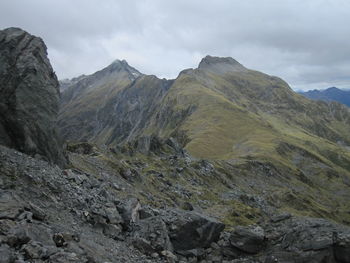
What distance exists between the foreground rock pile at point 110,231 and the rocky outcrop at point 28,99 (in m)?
2.45

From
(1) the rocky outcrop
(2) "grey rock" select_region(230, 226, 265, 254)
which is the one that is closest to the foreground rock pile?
(2) "grey rock" select_region(230, 226, 265, 254)

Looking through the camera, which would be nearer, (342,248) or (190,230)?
(342,248)

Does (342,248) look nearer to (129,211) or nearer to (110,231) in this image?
(129,211)

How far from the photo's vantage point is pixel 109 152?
3039 inches

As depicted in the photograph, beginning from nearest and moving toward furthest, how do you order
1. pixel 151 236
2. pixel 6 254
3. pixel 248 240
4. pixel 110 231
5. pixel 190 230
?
pixel 6 254, pixel 110 231, pixel 151 236, pixel 248 240, pixel 190 230

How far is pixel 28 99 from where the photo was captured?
38.7 meters

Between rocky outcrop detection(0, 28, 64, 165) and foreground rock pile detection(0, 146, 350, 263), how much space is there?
96.3 inches

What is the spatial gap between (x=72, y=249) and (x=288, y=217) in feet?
91.1

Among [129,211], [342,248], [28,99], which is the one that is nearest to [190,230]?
[129,211]

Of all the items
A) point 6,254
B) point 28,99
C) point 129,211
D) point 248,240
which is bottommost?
point 248,240

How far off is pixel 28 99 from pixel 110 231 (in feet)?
55.0

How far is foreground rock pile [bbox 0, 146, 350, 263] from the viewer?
73.7 feet

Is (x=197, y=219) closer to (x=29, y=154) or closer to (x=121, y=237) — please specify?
(x=121, y=237)

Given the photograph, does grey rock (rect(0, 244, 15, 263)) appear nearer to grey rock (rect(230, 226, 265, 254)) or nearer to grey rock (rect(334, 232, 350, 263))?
grey rock (rect(230, 226, 265, 254))
